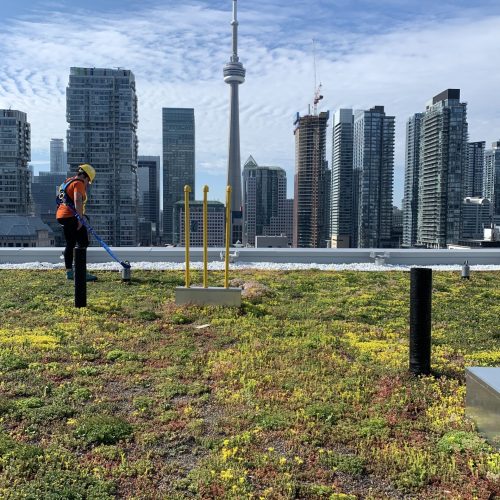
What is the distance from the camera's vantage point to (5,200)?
147m

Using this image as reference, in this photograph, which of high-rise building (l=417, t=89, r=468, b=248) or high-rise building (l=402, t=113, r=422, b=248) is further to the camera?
high-rise building (l=402, t=113, r=422, b=248)

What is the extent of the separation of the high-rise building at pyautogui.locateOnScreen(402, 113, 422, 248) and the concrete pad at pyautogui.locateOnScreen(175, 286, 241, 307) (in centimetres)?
17236

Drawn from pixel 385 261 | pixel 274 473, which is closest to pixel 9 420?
pixel 274 473

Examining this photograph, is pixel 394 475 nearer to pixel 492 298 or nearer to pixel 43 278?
pixel 492 298

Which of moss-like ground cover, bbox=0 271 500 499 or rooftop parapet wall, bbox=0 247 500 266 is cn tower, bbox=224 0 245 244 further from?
moss-like ground cover, bbox=0 271 500 499

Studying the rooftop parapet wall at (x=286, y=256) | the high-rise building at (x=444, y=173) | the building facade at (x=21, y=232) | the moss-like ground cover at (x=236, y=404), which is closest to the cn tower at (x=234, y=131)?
the high-rise building at (x=444, y=173)

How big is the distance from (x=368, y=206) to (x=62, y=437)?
615 ft

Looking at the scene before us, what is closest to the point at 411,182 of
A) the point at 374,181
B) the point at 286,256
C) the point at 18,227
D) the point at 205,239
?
the point at 374,181

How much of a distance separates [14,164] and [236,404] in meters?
166

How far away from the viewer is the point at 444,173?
162 meters

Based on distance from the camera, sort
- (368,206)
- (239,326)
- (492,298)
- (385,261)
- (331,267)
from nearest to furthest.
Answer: (239,326), (492,298), (331,267), (385,261), (368,206)

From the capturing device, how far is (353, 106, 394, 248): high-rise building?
180 meters

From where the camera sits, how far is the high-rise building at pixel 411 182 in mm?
177000

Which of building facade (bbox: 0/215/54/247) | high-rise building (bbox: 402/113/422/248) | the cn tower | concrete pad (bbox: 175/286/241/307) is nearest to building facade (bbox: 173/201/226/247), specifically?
concrete pad (bbox: 175/286/241/307)
